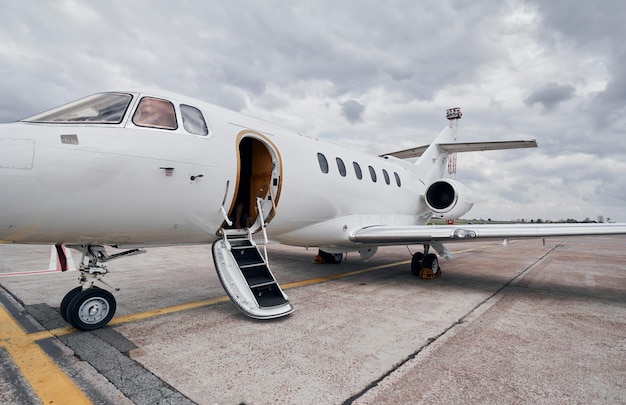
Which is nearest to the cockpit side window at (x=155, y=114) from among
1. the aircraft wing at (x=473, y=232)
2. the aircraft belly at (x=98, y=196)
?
Answer: the aircraft belly at (x=98, y=196)

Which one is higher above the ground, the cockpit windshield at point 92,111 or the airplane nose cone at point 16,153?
the cockpit windshield at point 92,111

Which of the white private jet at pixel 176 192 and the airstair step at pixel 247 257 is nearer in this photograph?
the white private jet at pixel 176 192

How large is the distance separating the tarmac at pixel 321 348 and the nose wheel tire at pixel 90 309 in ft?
0.41

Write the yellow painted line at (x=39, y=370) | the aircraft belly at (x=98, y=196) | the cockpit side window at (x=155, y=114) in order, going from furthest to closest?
the cockpit side window at (x=155, y=114) < the aircraft belly at (x=98, y=196) < the yellow painted line at (x=39, y=370)

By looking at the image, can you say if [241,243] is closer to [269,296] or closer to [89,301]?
[269,296]

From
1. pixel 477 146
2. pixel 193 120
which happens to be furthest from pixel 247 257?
pixel 477 146

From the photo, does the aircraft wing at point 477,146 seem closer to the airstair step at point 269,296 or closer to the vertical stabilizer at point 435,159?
the vertical stabilizer at point 435,159

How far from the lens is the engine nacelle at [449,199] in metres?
9.84

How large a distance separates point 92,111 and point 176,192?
4.13 feet

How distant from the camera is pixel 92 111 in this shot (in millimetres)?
3926

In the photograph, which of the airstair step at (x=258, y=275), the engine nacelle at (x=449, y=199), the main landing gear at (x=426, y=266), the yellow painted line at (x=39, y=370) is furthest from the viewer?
the engine nacelle at (x=449, y=199)

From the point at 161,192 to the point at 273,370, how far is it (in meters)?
2.42

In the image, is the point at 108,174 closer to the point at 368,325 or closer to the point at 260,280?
the point at 260,280

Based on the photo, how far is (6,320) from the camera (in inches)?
168
